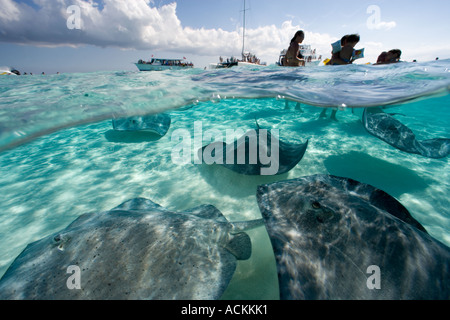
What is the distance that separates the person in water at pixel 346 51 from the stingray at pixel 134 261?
11795 mm

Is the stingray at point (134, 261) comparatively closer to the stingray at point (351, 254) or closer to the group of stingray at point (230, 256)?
the group of stingray at point (230, 256)

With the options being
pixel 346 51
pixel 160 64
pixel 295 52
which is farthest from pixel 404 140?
pixel 160 64

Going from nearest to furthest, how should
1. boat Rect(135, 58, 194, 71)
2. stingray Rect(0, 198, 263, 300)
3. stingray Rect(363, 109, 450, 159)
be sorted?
stingray Rect(0, 198, 263, 300)
stingray Rect(363, 109, 450, 159)
boat Rect(135, 58, 194, 71)

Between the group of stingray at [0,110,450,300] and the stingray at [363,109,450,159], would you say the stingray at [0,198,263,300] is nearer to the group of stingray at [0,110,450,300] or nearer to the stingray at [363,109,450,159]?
the group of stingray at [0,110,450,300]

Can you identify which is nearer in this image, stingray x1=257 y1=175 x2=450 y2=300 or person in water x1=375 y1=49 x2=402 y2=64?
stingray x1=257 y1=175 x2=450 y2=300

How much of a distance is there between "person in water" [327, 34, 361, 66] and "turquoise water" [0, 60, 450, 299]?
1115mm

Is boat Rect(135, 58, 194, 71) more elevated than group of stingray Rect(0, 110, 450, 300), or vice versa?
boat Rect(135, 58, 194, 71)

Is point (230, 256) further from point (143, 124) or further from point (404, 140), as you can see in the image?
point (143, 124)

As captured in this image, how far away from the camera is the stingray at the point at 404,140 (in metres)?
5.89

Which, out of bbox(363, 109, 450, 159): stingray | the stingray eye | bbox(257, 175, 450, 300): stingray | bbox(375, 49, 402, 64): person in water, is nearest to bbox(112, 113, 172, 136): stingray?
bbox(257, 175, 450, 300): stingray

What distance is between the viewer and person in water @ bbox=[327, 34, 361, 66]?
9.35m

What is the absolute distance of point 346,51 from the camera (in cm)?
1022

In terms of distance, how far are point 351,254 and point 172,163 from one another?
6.65 m

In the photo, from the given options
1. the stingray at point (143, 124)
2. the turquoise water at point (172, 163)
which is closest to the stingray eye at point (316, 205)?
the turquoise water at point (172, 163)
